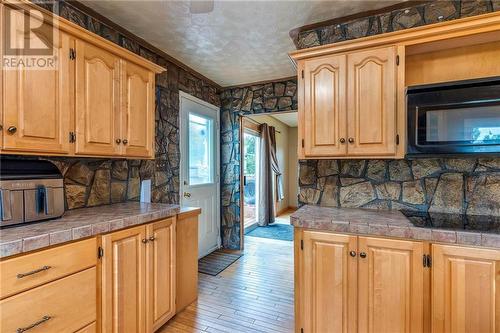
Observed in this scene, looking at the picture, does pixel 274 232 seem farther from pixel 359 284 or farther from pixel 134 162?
pixel 359 284

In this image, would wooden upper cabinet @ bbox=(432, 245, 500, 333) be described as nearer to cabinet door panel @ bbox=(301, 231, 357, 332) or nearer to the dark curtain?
cabinet door panel @ bbox=(301, 231, 357, 332)

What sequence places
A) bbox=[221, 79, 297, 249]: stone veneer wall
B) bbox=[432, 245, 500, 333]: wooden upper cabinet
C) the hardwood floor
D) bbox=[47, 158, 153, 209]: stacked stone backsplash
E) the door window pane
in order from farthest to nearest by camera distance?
bbox=[221, 79, 297, 249]: stone veneer wall
the door window pane
the hardwood floor
bbox=[47, 158, 153, 209]: stacked stone backsplash
bbox=[432, 245, 500, 333]: wooden upper cabinet

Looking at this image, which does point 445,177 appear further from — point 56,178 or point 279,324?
point 56,178

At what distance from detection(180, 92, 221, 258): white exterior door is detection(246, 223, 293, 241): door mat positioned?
3.67ft

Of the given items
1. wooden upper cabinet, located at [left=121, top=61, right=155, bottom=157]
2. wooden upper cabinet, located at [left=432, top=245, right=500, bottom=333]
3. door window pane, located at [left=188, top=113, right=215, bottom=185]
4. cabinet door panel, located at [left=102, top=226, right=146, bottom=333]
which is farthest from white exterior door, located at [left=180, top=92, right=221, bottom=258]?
wooden upper cabinet, located at [left=432, top=245, right=500, bottom=333]

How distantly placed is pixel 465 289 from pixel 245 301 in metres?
1.77

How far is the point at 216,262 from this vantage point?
3424mm

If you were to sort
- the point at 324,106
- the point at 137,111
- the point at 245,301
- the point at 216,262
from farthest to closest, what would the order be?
the point at 216,262 < the point at 245,301 < the point at 137,111 < the point at 324,106

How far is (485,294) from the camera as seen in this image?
1.35 m

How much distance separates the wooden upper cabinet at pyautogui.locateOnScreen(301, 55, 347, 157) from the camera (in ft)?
6.22

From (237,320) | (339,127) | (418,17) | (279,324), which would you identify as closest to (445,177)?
(339,127)

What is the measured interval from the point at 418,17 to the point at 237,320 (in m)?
2.89

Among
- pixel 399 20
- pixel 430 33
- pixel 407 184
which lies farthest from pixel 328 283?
pixel 399 20

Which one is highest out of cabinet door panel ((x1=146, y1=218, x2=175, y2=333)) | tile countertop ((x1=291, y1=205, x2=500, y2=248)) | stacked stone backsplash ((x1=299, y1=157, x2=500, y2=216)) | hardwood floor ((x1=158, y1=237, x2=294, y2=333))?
stacked stone backsplash ((x1=299, y1=157, x2=500, y2=216))
